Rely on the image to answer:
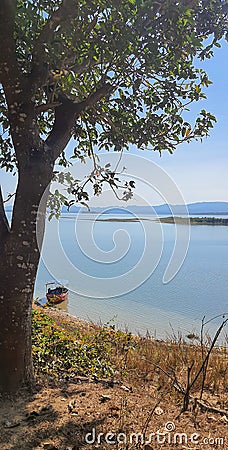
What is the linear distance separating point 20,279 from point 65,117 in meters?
1.20

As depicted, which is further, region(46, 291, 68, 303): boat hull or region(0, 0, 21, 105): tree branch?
region(46, 291, 68, 303): boat hull

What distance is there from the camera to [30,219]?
7.64 ft

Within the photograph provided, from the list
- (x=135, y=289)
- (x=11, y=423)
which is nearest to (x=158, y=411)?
(x=11, y=423)

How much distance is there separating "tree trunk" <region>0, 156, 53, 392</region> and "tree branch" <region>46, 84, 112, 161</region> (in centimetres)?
26

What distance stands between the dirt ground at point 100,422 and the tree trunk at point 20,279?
0.18 m

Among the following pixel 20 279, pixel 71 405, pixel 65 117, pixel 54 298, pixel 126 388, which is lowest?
pixel 126 388

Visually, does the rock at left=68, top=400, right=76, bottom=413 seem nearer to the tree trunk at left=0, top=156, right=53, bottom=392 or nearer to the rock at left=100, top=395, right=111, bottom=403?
the rock at left=100, top=395, right=111, bottom=403

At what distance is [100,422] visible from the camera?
1964 millimetres

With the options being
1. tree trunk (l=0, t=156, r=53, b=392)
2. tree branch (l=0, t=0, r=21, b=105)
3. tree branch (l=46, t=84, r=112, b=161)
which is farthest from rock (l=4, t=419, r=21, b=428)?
tree branch (l=0, t=0, r=21, b=105)

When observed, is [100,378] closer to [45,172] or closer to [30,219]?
[30,219]

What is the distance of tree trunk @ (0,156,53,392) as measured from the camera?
223 cm

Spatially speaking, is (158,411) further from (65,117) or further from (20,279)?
(65,117)

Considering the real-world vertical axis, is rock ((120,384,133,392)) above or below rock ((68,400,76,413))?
below

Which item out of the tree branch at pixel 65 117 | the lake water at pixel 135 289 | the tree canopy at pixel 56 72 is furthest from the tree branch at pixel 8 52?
the lake water at pixel 135 289
